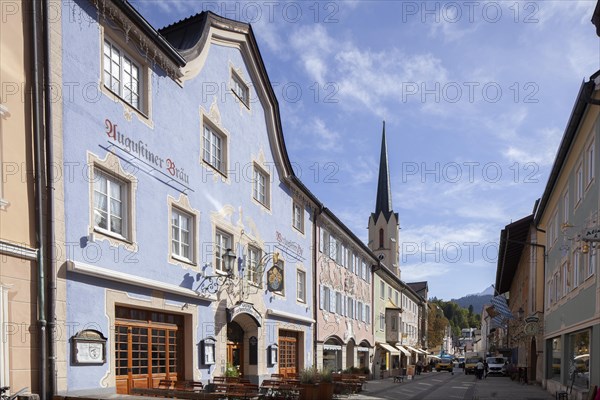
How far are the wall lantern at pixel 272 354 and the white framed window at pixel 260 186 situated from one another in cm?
509

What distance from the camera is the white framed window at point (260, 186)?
19.8 m

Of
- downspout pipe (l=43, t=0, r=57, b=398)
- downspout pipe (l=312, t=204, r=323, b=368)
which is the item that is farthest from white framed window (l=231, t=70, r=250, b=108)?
downspout pipe (l=43, t=0, r=57, b=398)

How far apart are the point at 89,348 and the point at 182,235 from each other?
467 centimetres

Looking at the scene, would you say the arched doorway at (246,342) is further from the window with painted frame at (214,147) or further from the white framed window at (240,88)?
the white framed window at (240,88)

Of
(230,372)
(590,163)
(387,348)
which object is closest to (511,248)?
(387,348)

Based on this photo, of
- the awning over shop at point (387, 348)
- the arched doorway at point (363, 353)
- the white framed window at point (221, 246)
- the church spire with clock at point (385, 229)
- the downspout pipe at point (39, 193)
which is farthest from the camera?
the church spire with clock at point (385, 229)

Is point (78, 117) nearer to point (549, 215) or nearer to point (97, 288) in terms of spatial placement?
point (97, 288)

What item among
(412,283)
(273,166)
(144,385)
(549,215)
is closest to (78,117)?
(144,385)

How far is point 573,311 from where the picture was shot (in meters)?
17.8

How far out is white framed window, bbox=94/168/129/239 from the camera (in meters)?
11.2

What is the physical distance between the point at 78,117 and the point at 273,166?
36.6 feet

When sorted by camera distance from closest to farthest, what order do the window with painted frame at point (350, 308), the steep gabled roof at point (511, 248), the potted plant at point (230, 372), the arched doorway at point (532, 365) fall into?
the potted plant at point (230, 372), the arched doorway at point (532, 365), the window with painted frame at point (350, 308), the steep gabled roof at point (511, 248)

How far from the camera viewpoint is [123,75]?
12453mm

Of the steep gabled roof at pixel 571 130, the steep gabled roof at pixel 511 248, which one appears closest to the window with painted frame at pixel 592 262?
the steep gabled roof at pixel 571 130
